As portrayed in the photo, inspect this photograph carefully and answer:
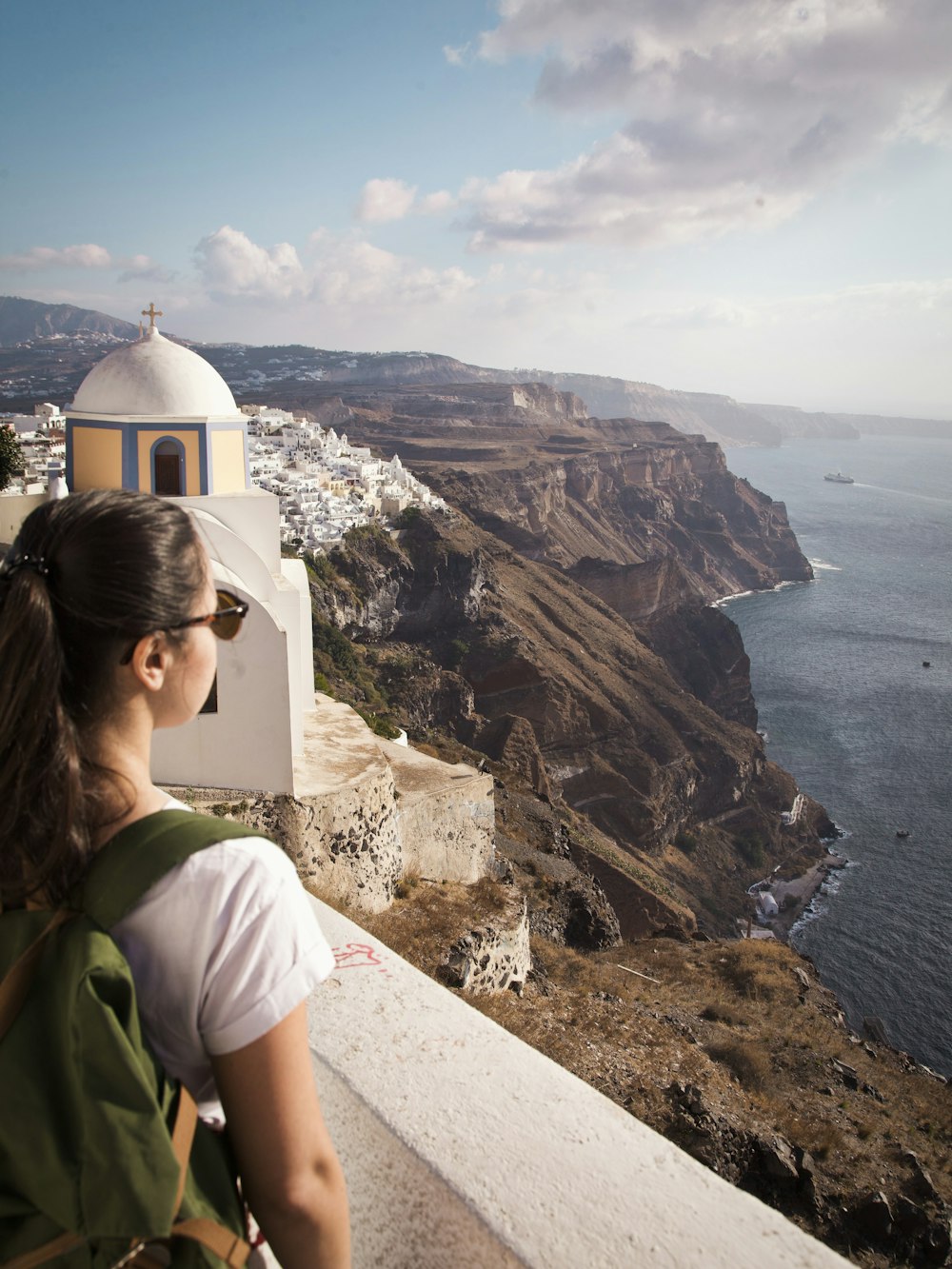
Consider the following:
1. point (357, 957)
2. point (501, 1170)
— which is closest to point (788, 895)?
point (357, 957)

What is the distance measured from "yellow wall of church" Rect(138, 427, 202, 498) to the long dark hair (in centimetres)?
899

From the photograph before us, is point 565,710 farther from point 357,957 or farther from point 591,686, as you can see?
point 357,957

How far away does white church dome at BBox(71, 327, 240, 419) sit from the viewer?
1002 centimetres

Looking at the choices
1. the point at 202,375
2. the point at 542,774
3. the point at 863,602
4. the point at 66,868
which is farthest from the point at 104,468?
the point at 863,602

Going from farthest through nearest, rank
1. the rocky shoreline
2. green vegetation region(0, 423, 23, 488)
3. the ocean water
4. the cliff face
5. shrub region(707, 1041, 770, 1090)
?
1. the cliff face
2. the rocky shoreline
3. the ocean water
4. green vegetation region(0, 423, 23, 488)
5. shrub region(707, 1041, 770, 1090)

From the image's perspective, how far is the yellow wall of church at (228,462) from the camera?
406 inches

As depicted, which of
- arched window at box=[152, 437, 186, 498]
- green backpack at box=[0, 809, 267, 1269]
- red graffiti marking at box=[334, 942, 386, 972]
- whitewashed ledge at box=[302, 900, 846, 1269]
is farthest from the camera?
arched window at box=[152, 437, 186, 498]

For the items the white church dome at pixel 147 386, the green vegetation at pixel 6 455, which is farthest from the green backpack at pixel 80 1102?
the green vegetation at pixel 6 455

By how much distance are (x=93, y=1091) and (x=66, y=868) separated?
0.31m

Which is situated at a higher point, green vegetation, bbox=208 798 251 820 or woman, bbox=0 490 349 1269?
woman, bbox=0 490 349 1269

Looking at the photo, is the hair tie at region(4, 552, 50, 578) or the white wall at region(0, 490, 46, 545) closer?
the hair tie at region(4, 552, 50, 578)

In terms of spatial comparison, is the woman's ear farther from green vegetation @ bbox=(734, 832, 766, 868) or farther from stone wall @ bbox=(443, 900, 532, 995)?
green vegetation @ bbox=(734, 832, 766, 868)

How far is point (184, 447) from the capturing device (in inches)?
398

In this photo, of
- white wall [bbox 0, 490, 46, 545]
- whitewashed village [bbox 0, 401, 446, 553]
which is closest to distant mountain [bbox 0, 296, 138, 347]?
whitewashed village [bbox 0, 401, 446, 553]
